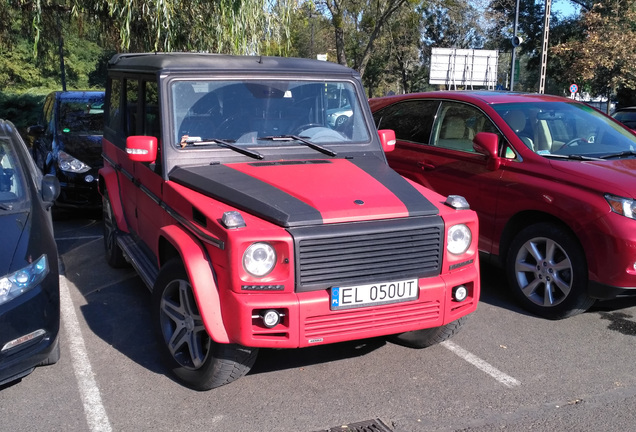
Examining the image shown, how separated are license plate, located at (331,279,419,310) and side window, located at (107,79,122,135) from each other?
10.8ft

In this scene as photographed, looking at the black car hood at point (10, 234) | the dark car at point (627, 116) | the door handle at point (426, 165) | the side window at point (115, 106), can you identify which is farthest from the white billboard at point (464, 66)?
the black car hood at point (10, 234)

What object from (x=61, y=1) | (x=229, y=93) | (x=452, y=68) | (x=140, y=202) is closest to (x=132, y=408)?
(x=140, y=202)

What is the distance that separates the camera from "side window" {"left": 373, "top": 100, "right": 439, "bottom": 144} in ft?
22.7

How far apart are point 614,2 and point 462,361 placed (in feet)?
101

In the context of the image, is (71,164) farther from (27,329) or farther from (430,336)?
(430,336)

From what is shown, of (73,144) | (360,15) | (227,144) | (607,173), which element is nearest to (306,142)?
(227,144)

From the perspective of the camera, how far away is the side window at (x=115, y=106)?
6.10 metres

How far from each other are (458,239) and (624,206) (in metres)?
1.65

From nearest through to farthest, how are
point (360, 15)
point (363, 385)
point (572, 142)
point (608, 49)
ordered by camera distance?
1. point (363, 385)
2. point (572, 142)
3. point (608, 49)
4. point (360, 15)

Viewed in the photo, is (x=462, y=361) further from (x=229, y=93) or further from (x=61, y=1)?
(x=61, y=1)

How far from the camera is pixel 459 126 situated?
21.6 ft

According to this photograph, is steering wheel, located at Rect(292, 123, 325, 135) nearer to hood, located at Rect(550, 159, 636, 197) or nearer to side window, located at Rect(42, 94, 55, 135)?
hood, located at Rect(550, 159, 636, 197)

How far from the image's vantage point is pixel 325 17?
30.5 m

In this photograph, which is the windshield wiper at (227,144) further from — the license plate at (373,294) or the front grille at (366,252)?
the license plate at (373,294)
